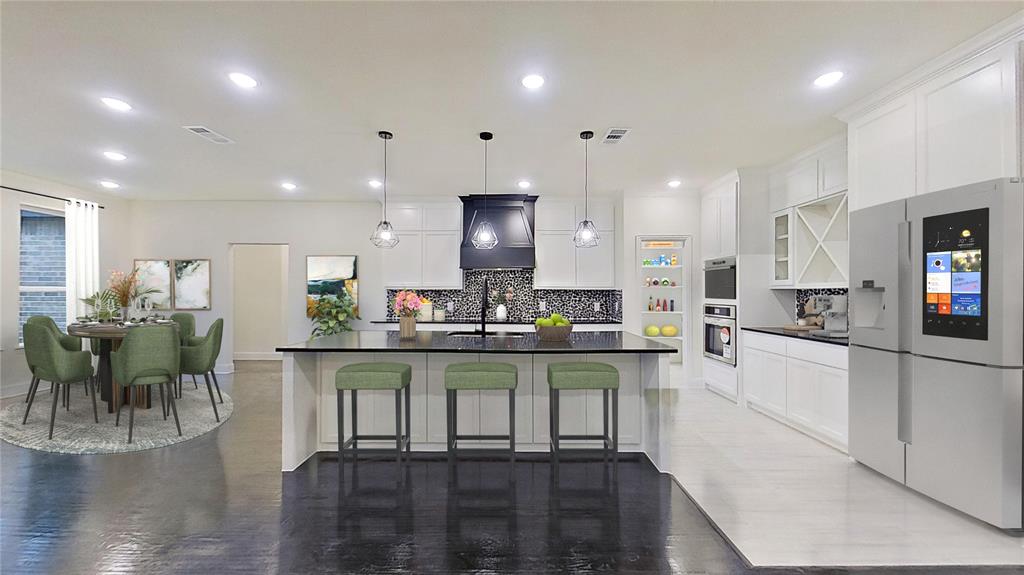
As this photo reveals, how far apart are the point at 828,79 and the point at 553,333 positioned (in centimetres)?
250

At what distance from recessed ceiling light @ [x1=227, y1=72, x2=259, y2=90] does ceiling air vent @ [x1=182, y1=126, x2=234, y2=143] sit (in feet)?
3.78

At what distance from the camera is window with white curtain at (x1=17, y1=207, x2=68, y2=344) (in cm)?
616

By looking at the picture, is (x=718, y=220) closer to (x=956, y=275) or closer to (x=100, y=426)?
(x=956, y=275)

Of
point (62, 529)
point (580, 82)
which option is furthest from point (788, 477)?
point (62, 529)

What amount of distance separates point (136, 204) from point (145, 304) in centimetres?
196

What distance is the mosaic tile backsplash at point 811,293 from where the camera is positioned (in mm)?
4926

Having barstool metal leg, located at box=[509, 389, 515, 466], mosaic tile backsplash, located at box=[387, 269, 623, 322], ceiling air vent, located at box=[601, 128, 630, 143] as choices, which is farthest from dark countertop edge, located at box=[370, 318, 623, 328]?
barstool metal leg, located at box=[509, 389, 515, 466]

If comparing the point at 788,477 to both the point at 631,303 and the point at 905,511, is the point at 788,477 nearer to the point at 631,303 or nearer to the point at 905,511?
the point at 905,511

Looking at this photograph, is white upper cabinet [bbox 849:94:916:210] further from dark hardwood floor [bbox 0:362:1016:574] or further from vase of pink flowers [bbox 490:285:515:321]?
vase of pink flowers [bbox 490:285:515:321]

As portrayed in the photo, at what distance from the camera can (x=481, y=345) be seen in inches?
145

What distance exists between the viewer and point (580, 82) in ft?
10.5

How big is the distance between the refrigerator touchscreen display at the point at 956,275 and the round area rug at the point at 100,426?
5.58 metres

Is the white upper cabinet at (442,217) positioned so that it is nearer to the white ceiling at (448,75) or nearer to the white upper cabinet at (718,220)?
the white ceiling at (448,75)

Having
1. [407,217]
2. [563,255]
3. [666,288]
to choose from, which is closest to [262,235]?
[407,217]
